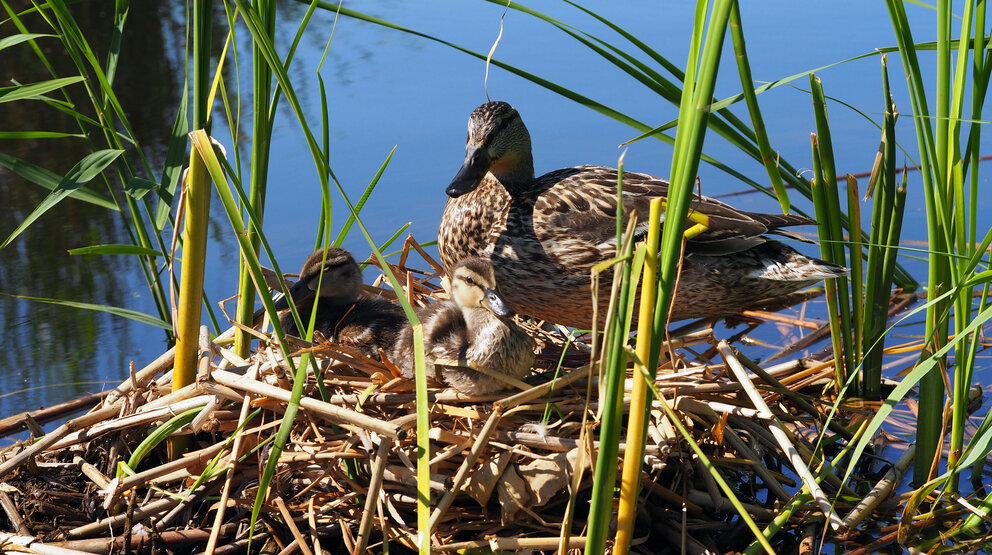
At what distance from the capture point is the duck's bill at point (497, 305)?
2389 millimetres

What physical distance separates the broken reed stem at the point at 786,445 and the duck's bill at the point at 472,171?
3.41 feet

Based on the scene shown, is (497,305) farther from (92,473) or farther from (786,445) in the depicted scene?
(92,473)

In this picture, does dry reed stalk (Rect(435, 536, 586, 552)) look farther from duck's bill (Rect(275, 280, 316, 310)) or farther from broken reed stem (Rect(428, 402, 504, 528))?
duck's bill (Rect(275, 280, 316, 310))

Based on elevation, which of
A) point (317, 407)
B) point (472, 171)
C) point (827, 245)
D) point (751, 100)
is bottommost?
point (317, 407)

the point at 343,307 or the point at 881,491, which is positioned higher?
the point at 343,307

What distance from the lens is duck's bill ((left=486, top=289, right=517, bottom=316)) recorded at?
7.84ft

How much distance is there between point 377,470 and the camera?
198cm

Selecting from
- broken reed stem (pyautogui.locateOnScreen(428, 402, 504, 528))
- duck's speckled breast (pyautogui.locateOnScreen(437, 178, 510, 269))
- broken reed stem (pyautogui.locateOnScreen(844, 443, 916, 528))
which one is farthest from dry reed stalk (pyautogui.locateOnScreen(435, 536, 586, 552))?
→ duck's speckled breast (pyautogui.locateOnScreen(437, 178, 510, 269))

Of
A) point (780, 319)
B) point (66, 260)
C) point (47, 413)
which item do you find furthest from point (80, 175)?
point (780, 319)

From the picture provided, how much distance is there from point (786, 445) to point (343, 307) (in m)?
1.46

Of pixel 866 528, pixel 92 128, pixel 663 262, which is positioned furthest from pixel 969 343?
pixel 92 128

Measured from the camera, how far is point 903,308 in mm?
3336

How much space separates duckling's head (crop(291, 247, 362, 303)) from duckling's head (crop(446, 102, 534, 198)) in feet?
1.38

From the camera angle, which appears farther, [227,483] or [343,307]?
[343,307]
